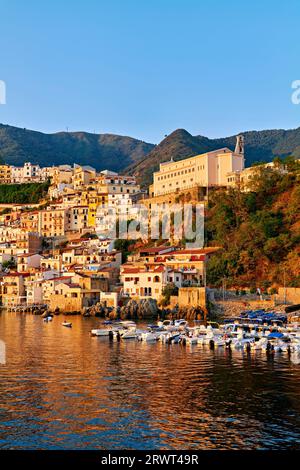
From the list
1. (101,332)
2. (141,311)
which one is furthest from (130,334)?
(141,311)

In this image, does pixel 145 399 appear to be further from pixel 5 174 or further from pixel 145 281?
pixel 5 174

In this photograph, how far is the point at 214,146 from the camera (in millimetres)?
163625

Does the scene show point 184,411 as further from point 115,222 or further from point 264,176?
point 115,222

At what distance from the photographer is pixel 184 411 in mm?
19562

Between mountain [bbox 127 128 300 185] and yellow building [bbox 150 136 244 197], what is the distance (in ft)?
160

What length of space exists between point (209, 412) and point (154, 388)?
12.6 feet

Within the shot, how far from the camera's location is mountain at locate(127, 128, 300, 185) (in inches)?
5745

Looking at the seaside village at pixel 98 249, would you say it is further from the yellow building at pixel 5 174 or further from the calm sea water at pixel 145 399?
the calm sea water at pixel 145 399

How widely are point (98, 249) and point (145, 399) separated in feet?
165

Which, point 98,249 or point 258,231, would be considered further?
point 98,249

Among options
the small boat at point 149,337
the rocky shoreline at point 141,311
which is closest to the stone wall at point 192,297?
the rocky shoreline at point 141,311

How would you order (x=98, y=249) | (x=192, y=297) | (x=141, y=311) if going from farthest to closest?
(x=98, y=249), (x=141, y=311), (x=192, y=297)

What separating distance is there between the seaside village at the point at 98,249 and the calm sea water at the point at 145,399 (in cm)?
1997

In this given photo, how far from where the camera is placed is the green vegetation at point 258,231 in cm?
5638
